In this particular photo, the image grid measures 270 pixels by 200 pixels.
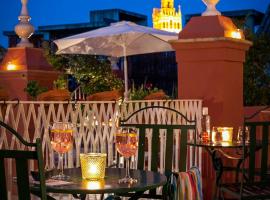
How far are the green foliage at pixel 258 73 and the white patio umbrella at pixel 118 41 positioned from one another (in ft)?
5.04

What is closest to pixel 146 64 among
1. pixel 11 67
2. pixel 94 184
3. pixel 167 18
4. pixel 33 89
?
pixel 167 18

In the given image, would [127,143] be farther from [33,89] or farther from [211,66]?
[33,89]

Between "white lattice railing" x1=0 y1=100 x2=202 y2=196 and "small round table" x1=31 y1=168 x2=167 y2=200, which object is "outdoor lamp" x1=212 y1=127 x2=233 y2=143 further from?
"small round table" x1=31 y1=168 x2=167 y2=200

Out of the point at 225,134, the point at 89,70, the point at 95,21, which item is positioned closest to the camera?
the point at 225,134

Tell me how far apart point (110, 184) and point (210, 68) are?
3.45 m

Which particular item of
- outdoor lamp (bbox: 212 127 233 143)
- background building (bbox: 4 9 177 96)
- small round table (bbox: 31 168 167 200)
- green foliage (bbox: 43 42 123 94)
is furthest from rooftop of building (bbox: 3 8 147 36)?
small round table (bbox: 31 168 167 200)

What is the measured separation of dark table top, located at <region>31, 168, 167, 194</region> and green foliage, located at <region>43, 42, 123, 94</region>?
12.3 metres

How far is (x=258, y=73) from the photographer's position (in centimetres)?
1103

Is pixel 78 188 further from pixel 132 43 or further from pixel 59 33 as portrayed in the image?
pixel 59 33

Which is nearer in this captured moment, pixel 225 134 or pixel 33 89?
pixel 225 134

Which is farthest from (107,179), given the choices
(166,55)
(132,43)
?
(166,55)

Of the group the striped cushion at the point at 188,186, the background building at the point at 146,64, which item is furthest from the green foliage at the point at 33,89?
the background building at the point at 146,64

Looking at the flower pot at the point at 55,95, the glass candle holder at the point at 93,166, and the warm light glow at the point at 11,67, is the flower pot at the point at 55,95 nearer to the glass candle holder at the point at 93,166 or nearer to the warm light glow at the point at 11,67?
the warm light glow at the point at 11,67

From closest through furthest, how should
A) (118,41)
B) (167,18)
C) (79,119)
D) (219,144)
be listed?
1. (79,119)
2. (219,144)
3. (118,41)
4. (167,18)
